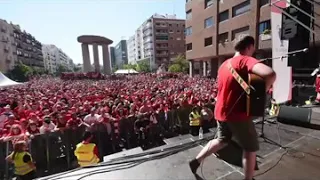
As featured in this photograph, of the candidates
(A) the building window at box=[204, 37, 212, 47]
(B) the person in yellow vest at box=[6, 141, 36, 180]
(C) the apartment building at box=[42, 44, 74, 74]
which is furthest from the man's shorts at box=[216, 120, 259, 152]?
(C) the apartment building at box=[42, 44, 74, 74]

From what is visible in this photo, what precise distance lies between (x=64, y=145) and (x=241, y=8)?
24371 mm

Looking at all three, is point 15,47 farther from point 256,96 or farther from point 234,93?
point 256,96

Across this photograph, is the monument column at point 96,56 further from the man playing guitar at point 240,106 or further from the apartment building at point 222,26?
the man playing guitar at point 240,106

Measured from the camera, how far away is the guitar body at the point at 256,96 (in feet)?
6.40

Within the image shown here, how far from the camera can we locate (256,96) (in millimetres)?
1996

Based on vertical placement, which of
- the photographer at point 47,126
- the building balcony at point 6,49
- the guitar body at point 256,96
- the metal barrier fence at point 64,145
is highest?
the building balcony at point 6,49

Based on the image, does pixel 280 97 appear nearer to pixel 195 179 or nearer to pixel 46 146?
pixel 195 179

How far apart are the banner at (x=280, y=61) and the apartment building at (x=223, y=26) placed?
12630 millimetres

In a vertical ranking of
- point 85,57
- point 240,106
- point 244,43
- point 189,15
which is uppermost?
point 189,15

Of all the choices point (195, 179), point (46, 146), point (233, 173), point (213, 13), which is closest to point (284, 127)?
point (233, 173)

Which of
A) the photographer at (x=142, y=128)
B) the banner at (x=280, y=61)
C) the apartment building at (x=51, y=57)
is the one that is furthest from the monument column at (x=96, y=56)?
the apartment building at (x=51, y=57)

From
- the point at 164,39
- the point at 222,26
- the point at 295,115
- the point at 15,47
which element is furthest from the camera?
the point at 164,39

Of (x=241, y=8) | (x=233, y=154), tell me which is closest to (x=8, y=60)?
(x=241, y=8)

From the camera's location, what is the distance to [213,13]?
2959cm
